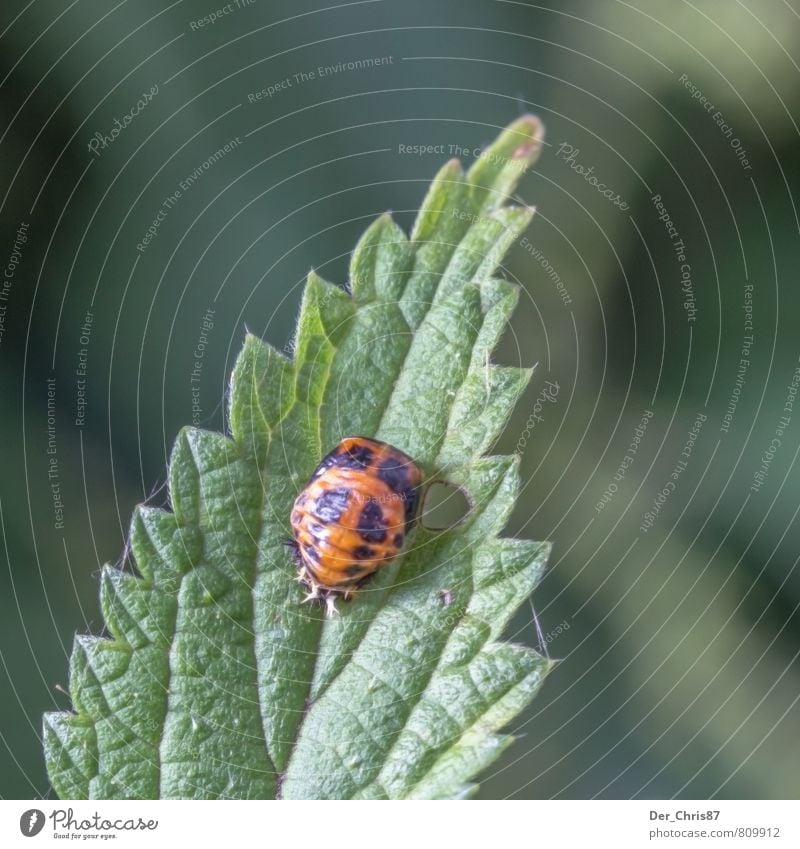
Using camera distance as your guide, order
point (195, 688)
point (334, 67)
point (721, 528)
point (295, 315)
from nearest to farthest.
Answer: point (195, 688) → point (295, 315) → point (334, 67) → point (721, 528)

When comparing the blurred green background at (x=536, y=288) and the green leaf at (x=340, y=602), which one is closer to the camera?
the green leaf at (x=340, y=602)

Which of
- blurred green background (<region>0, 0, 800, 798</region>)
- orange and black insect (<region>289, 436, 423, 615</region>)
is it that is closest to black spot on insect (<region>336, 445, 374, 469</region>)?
orange and black insect (<region>289, 436, 423, 615</region>)

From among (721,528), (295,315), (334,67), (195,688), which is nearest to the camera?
(195,688)

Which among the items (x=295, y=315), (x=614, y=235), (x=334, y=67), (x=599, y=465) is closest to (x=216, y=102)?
(x=334, y=67)

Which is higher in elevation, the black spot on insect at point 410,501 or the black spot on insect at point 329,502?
the black spot on insect at point 329,502

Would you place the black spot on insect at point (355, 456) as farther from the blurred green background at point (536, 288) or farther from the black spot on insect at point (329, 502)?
the blurred green background at point (536, 288)

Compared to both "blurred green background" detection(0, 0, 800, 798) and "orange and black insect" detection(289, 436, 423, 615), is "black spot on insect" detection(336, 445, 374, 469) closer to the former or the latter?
"orange and black insect" detection(289, 436, 423, 615)

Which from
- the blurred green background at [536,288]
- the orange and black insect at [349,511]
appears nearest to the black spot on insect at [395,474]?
the orange and black insect at [349,511]

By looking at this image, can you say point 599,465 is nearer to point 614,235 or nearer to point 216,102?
point 614,235
